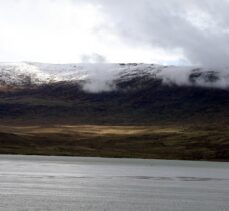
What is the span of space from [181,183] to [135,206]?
2601cm

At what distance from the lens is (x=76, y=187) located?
7269 centimetres

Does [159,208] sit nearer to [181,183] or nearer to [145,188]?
[145,188]

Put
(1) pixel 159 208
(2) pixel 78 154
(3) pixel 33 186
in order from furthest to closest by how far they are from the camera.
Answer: (2) pixel 78 154 < (3) pixel 33 186 < (1) pixel 159 208

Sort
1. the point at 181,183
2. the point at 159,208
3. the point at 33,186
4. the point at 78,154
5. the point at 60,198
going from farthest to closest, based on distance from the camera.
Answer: the point at 78,154
the point at 181,183
the point at 33,186
the point at 60,198
the point at 159,208

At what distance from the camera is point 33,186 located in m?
71.6

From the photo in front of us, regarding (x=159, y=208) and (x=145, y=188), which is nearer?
(x=159, y=208)

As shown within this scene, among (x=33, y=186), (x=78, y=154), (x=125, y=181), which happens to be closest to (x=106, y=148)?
(x=78, y=154)

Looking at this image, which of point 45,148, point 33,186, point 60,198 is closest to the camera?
point 60,198

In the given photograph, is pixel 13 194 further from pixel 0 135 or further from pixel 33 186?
pixel 0 135

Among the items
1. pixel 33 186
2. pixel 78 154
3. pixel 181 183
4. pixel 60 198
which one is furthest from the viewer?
pixel 78 154

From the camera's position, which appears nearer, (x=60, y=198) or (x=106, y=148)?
(x=60, y=198)

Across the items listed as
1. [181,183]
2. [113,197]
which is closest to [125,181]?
[181,183]

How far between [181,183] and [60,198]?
25359 mm

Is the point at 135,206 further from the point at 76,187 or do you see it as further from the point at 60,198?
the point at 76,187
